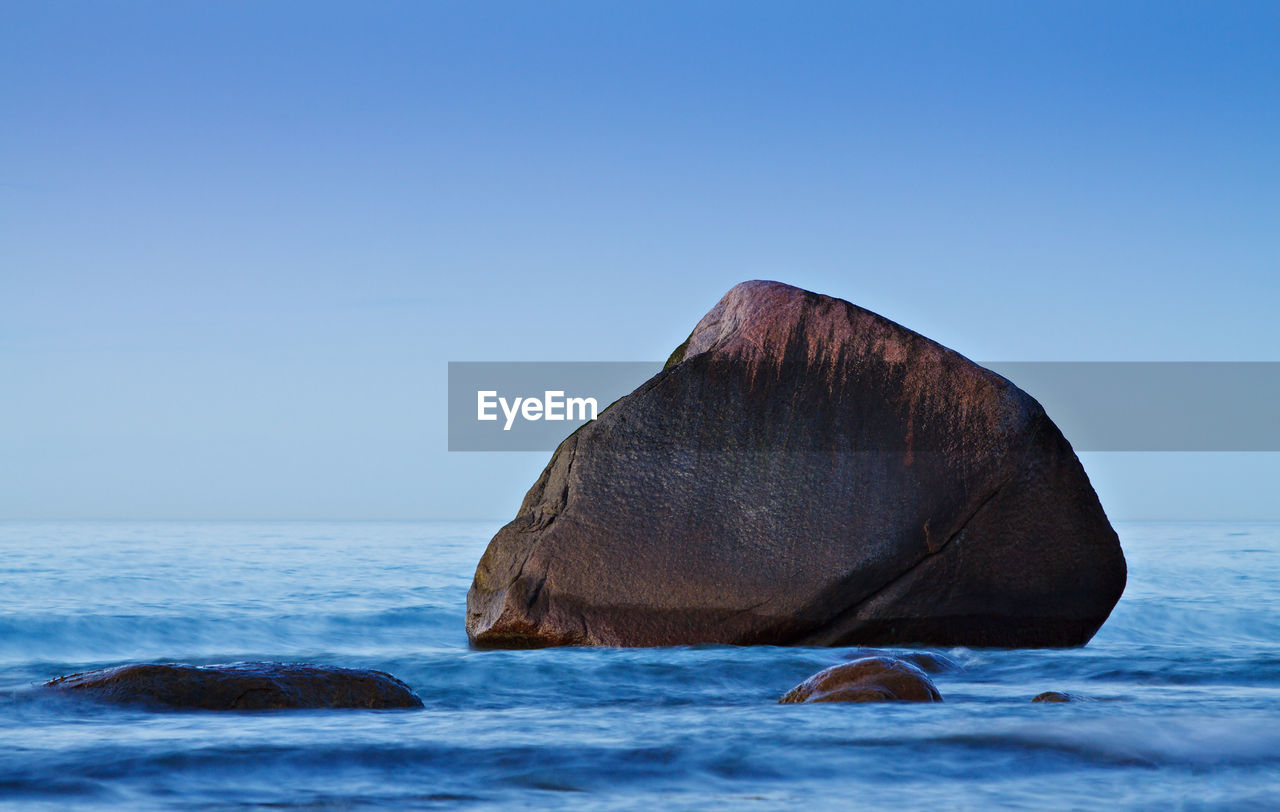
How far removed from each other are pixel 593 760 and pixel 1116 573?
206 inches

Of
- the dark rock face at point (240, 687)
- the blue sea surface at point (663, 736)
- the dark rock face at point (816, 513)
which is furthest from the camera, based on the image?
the dark rock face at point (816, 513)

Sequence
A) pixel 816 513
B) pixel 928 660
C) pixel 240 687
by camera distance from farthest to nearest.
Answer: pixel 816 513 → pixel 928 660 → pixel 240 687

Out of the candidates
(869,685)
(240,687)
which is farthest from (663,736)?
Answer: (240,687)

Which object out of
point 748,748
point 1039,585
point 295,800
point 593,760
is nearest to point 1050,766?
point 748,748

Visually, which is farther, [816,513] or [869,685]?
[816,513]

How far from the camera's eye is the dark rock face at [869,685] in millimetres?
5277

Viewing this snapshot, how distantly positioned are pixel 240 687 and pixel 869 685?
291 cm

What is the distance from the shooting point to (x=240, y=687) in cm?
528

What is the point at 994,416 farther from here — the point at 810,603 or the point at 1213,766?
the point at 1213,766

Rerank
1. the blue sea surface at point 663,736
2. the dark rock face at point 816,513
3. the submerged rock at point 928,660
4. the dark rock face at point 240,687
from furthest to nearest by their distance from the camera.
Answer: the dark rock face at point 816,513, the submerged rock at point 928,660, the dark rock face at point 240,687, the blue sea surface at point 663,736

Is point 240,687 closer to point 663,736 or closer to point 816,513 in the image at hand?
point 663,736

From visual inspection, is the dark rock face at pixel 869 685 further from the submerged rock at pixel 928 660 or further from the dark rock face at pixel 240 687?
the dark rock face at pixel 240 687

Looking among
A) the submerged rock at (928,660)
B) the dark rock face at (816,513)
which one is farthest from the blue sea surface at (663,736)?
the dark rock face at (816,513)

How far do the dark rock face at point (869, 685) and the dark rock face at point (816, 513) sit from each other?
6.77 feet
